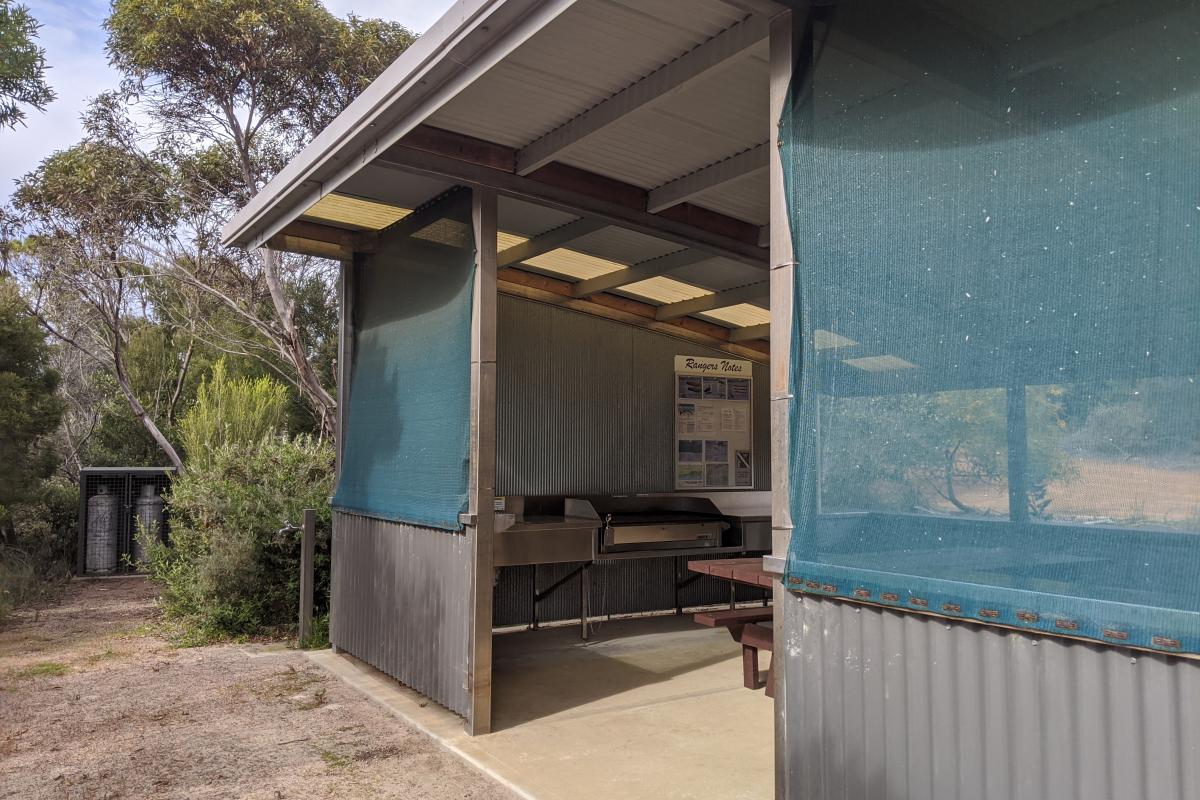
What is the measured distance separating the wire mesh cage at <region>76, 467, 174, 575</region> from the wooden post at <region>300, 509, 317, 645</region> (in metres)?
4.53

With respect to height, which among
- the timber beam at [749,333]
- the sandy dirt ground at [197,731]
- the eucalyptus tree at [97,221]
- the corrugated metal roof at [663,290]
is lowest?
the sandy dirt ground at [197,731]

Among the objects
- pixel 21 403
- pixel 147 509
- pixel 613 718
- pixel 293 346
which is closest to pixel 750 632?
pixel 613 718

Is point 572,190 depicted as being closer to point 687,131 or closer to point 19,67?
point 687,131

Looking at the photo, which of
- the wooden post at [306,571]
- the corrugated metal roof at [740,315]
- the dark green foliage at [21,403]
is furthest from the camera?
the dark green foliage at [21,403]

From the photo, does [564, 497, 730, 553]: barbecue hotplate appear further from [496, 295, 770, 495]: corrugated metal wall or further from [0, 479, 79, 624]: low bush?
[0, 479, 79, 624]: low bush

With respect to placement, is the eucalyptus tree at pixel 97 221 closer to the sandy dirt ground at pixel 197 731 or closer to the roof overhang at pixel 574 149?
the sandy dirt ground at pixel 197 731

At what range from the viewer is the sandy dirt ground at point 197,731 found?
3.67 meters

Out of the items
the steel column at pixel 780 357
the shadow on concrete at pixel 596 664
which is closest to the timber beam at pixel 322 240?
the shadow on concrete at pixel 596 664

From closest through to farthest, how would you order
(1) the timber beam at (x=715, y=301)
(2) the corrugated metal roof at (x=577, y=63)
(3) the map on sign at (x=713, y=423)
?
(2) the corrugated metal roof at (x=577, y=63)
(1) the timber beam at (x=715, y=301)
(3) the map on sign at (x=713, y=423)

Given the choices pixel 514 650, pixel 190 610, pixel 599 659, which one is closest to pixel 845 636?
pixel 599 659

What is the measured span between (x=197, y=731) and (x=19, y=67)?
981 cm

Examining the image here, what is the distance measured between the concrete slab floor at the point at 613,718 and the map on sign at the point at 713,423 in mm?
1629

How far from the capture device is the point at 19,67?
10.7 meters

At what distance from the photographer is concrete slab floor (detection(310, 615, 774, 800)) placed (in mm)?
3719
